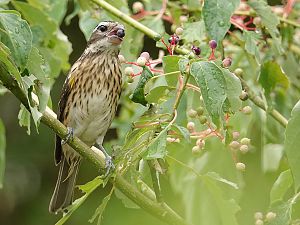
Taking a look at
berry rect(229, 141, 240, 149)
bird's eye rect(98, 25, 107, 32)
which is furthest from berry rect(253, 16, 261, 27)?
berry rect(229, 141, 240, 149)

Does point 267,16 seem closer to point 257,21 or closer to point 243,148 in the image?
point 257,21

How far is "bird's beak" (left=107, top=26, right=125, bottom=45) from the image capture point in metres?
4.19

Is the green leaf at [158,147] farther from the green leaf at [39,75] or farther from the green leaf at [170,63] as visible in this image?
A: the green leaf at [39,75]

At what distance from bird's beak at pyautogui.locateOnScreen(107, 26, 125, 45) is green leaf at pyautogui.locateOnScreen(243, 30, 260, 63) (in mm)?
564

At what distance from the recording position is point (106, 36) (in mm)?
4484

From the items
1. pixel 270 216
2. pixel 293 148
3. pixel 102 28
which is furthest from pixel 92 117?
pixel 293 148

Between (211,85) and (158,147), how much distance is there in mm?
284

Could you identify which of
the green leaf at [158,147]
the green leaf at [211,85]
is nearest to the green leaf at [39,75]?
the green leaf at [158,147]

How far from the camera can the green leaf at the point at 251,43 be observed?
3.80 meters

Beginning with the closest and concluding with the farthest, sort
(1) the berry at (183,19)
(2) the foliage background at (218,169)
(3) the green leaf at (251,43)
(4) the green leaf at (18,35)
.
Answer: (4) the green leaf at (18,35), (2) the foliage background at (218,169), (3) the green leaf at (251,43), (1) the berry at (183,19)

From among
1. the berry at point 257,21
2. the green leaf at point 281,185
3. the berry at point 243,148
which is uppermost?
the berry at point 257,21

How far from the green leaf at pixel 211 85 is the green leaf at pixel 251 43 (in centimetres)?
95

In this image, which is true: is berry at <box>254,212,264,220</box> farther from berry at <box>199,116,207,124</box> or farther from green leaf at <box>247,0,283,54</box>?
green leaf at <box>247,0,283,54</box>

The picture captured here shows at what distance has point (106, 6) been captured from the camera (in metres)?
4.21
